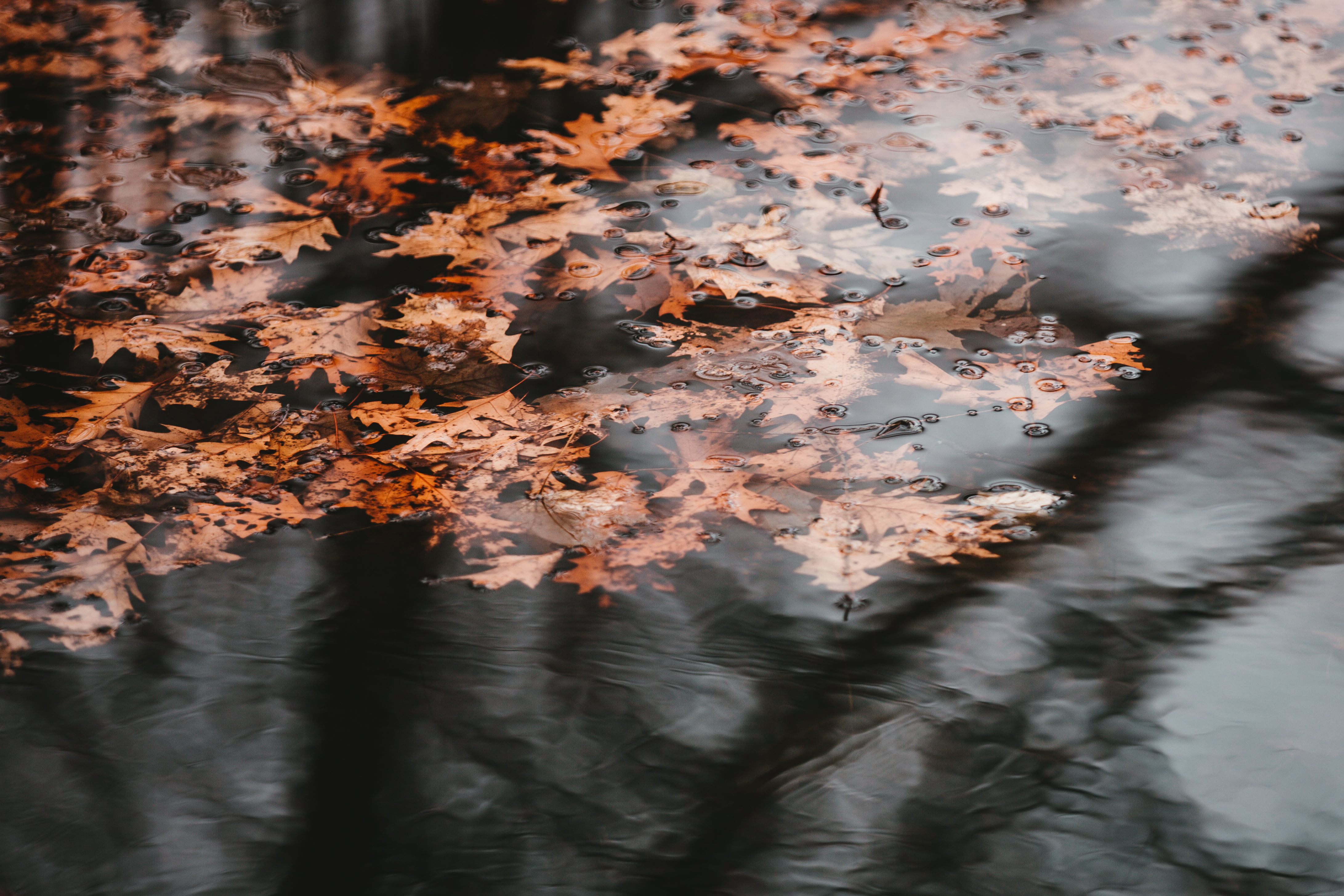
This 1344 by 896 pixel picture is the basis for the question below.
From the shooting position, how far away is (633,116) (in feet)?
8.11

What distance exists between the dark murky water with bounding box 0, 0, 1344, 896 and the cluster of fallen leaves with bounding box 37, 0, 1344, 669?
0.23 feet

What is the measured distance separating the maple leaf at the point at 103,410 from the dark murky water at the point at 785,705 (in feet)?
1.37

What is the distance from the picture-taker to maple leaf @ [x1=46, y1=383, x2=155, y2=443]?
1617mm

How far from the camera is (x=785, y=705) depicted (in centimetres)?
126

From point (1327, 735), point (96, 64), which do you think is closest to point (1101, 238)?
point (1327, 735)

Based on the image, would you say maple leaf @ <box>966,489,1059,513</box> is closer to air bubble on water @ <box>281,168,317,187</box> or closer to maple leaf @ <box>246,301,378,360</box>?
maple leaf @ <box>246,301,378,360</box>

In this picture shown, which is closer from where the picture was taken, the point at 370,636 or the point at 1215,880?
the point at 1215,880

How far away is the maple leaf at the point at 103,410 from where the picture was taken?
1617mm

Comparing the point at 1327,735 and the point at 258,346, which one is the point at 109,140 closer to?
the point at 258,346

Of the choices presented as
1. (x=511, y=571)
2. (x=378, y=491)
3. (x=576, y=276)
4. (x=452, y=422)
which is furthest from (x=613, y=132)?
(x=511, y=571)

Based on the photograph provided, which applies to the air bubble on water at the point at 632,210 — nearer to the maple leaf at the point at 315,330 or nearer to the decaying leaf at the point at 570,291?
the decaying leaf at the point at 570,291

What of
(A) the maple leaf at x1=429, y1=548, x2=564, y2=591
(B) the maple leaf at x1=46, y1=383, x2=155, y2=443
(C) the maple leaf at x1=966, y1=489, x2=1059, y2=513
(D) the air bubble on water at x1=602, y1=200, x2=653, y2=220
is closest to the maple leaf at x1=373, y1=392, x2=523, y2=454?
(A) the maple leaf at x1=429, y1=548, x2=564, y2=591

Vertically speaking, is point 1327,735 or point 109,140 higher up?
point 109,140

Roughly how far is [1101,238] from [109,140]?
2551mm
